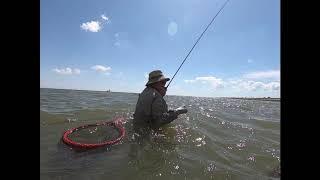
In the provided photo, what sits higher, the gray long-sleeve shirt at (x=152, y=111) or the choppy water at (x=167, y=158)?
the gray long-sleeve shirt at (x=152, y=111)

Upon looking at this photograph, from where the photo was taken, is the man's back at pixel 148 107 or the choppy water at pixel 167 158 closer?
the choppy water at pixel 167 158

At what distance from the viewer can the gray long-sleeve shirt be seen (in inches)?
296

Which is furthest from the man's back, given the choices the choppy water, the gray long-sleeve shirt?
the choppy water

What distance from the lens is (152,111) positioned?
756 cm

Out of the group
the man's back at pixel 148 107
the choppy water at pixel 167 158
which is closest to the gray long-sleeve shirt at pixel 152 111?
the man's back at pixel 148 107

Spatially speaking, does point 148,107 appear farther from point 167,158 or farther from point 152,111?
point 167,158

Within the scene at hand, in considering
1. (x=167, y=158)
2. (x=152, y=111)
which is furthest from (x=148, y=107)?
(x=167, y=158)

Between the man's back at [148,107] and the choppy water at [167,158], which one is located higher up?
the man's back at [148,107]

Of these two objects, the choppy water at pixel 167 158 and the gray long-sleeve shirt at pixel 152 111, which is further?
the gray long-sleeve shirt at pixel 152 111

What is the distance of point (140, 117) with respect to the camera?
775 centimetres

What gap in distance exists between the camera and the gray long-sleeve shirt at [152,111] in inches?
296

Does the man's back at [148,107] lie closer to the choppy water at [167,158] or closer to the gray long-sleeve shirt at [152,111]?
the gray long-sleeve shirt at [152,111]

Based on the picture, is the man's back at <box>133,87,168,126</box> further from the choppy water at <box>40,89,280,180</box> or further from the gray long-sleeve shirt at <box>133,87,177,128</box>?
the choppy water at <box>40,89,280,180</box>
